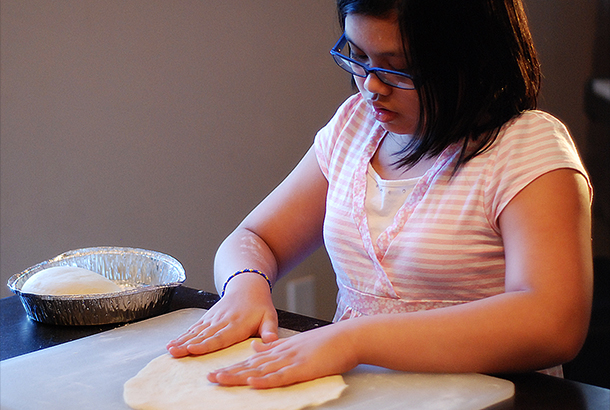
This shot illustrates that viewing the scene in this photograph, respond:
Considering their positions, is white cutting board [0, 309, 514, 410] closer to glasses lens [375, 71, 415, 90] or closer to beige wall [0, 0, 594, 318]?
glasses lens [375, 71, 415, 90]

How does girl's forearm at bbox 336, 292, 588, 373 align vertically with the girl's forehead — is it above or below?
below

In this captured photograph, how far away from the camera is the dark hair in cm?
87

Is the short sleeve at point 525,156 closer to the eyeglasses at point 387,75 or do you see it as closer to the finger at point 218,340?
the eyeglasses at point 387,75

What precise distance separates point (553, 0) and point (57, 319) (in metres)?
1.61

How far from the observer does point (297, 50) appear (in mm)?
2201

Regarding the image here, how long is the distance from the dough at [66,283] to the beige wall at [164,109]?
2.01 feet

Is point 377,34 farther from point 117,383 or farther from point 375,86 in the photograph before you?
point 117,383

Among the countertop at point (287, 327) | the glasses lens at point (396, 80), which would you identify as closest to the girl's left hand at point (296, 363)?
the countertop at point (287, 327)

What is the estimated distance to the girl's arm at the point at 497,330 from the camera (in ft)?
2.54

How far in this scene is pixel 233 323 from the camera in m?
0.90

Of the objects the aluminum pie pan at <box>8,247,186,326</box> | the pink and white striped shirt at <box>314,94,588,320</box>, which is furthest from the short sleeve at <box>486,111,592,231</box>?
the aluminum pie pan at <box>8,247,186,326</box>

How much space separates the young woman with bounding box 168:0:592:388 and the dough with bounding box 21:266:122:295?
19 cm

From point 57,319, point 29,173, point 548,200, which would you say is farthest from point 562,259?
point 29,173

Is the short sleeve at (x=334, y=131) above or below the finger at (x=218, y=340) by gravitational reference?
above
